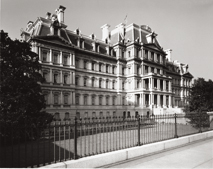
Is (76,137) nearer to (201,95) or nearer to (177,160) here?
(177,160)

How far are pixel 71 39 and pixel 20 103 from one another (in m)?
22.9

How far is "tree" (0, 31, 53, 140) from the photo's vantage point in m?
10.9

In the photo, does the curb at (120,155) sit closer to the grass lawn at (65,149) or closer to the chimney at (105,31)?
the grass lawn at (65,149)

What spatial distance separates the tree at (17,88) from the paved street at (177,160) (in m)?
7.26

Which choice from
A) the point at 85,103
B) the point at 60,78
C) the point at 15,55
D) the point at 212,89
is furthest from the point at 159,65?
the point at 15,55

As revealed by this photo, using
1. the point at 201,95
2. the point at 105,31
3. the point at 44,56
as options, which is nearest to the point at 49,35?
the point at 44,56

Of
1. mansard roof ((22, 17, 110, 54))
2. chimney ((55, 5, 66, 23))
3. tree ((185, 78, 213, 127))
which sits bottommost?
tree ((185, 78, 213, 127))

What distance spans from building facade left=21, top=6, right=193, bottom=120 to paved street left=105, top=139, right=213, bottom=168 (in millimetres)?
22826

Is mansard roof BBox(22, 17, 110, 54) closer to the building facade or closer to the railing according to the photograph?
the building facade

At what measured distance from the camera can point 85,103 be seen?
106 ft

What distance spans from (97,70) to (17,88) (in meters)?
23.5

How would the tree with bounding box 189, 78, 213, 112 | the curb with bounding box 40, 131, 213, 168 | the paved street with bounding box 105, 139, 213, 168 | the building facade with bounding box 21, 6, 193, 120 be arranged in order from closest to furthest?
the curb with bounding box 40, 131, 213, 168, the paved street with bounding box 105, 139, 213, 168, the tree with bounding box 189, 78, 213, 112, the building facade with bounding box 21, 6, 193, 120

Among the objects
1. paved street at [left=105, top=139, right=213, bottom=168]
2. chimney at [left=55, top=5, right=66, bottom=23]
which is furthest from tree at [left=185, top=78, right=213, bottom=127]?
chimney at [left=55, top=5, right=66, bottom=23]

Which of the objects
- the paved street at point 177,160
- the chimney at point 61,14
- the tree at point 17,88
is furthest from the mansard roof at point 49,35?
the paved street at point 177,160
